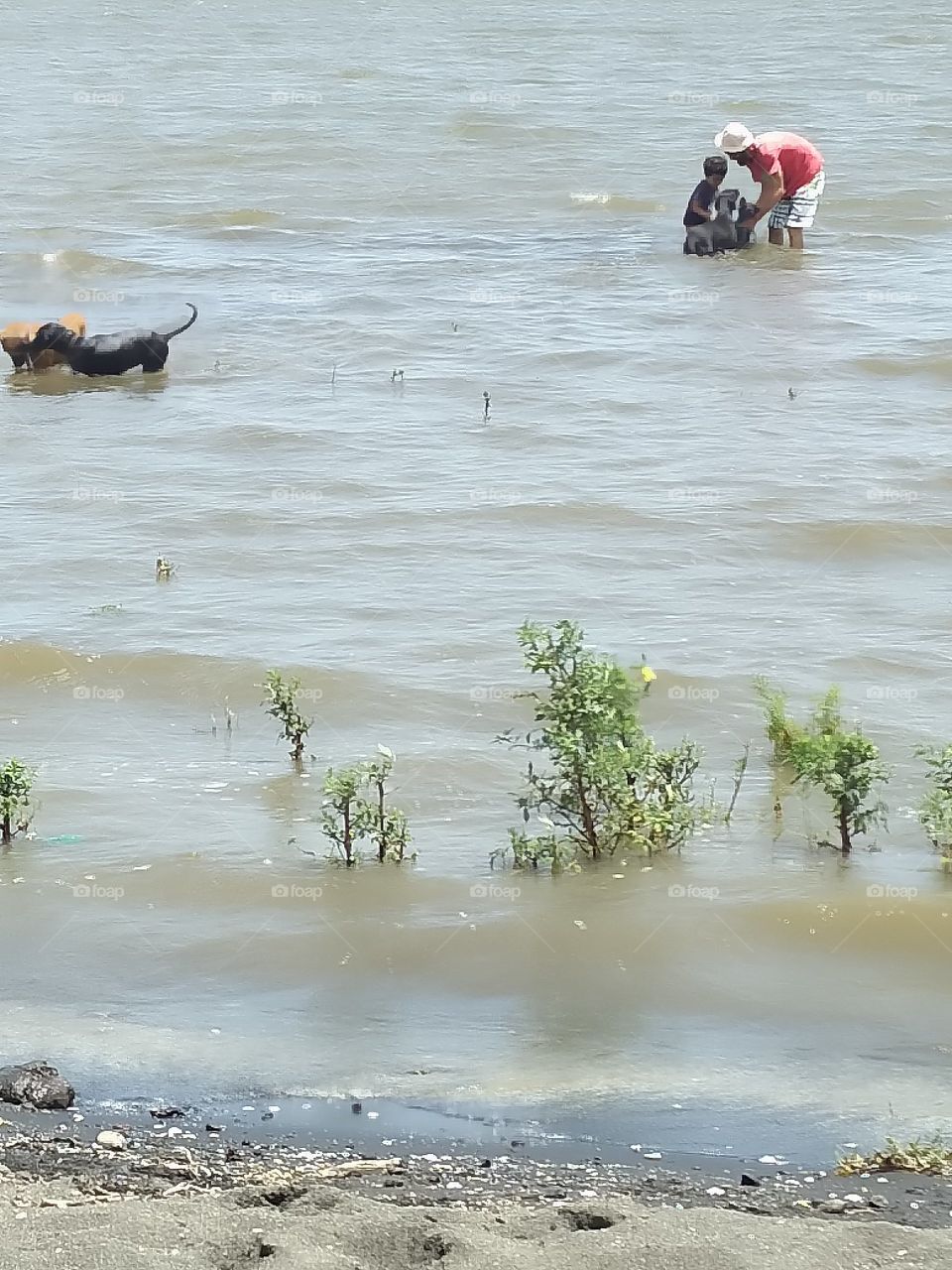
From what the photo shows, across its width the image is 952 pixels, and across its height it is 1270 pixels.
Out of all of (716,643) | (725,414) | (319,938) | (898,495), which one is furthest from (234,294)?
(319,938)

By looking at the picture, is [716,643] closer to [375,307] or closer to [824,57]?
[375,307]

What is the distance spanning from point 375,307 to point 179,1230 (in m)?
12.3

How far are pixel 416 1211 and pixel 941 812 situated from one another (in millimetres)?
2789

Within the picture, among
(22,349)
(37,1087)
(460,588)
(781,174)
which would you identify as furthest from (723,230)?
(37,1087)

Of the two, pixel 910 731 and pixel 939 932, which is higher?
pixel 910 731

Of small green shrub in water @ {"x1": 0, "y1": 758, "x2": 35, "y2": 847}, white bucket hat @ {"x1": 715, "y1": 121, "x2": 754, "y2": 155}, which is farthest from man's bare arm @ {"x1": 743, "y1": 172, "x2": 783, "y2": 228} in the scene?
small green shrub in water @ {"x1": 0, "y1": 758, "x2": 35, "y2": 847}

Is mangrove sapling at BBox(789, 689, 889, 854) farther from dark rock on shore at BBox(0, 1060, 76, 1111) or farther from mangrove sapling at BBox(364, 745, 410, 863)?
dark rock on shore at BBox(0, 1060, 76, 1111)

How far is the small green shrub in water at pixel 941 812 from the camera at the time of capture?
6.03 metres

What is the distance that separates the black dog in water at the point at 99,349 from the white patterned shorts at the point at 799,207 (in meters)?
6.20

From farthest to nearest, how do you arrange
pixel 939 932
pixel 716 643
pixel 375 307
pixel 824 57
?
pixel 824 57, pixel 375 307, pixel 716 643, pixel 939 932

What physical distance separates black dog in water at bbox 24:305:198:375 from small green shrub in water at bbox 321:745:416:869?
25.6ft

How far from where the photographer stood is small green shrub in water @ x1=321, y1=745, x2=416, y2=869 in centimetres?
596

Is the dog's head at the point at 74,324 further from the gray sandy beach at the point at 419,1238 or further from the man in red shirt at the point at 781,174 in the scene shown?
the gray sandy beach at the point at 419,1238

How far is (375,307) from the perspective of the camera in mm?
15375
